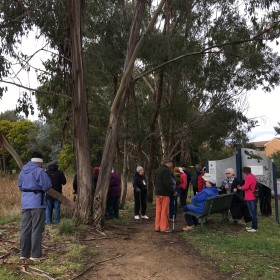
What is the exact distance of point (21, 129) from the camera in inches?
1811

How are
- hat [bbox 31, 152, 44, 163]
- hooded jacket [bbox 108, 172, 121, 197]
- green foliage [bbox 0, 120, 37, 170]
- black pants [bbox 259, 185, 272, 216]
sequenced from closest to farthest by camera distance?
hat [bbox 31, 152, 44, 163], hooded jacket [bbox 108, 172, 121, 197], black pants [bbox 259, 185, 272, 216], green foliage [bbox 0, 120, 37, 170]

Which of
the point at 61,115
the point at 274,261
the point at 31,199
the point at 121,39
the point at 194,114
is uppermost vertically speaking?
the point at 121,39

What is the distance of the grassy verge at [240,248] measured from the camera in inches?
247

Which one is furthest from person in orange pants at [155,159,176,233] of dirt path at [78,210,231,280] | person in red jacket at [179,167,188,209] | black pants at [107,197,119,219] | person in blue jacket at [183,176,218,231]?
person in red jacket at [179,167,188,209]

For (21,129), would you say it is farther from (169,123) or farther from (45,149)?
(169,123)

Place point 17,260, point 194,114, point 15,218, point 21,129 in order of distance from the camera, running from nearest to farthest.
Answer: point 17,260 → point 15,218 → point 194,114 → point 21,129

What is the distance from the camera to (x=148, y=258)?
22.9 feet

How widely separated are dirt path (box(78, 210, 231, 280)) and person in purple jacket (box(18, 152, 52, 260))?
3.57 feet

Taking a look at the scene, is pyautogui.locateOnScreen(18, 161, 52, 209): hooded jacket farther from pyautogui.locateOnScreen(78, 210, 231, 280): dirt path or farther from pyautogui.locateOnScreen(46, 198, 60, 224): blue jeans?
pyautogui.locateOnScreen(46, 198, 60, 224): blue jeans

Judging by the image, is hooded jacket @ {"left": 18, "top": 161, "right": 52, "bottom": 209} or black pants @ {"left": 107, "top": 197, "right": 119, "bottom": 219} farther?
black pants @ {"left": 107, "top": 197, "right": 119, "bottom": 219}

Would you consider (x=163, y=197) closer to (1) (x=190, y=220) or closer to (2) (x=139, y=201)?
(1) (x=190, y=220)

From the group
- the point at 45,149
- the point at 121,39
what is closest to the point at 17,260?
the point at 121,39

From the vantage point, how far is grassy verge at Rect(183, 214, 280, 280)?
20.6ft

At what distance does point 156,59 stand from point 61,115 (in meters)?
4.76
